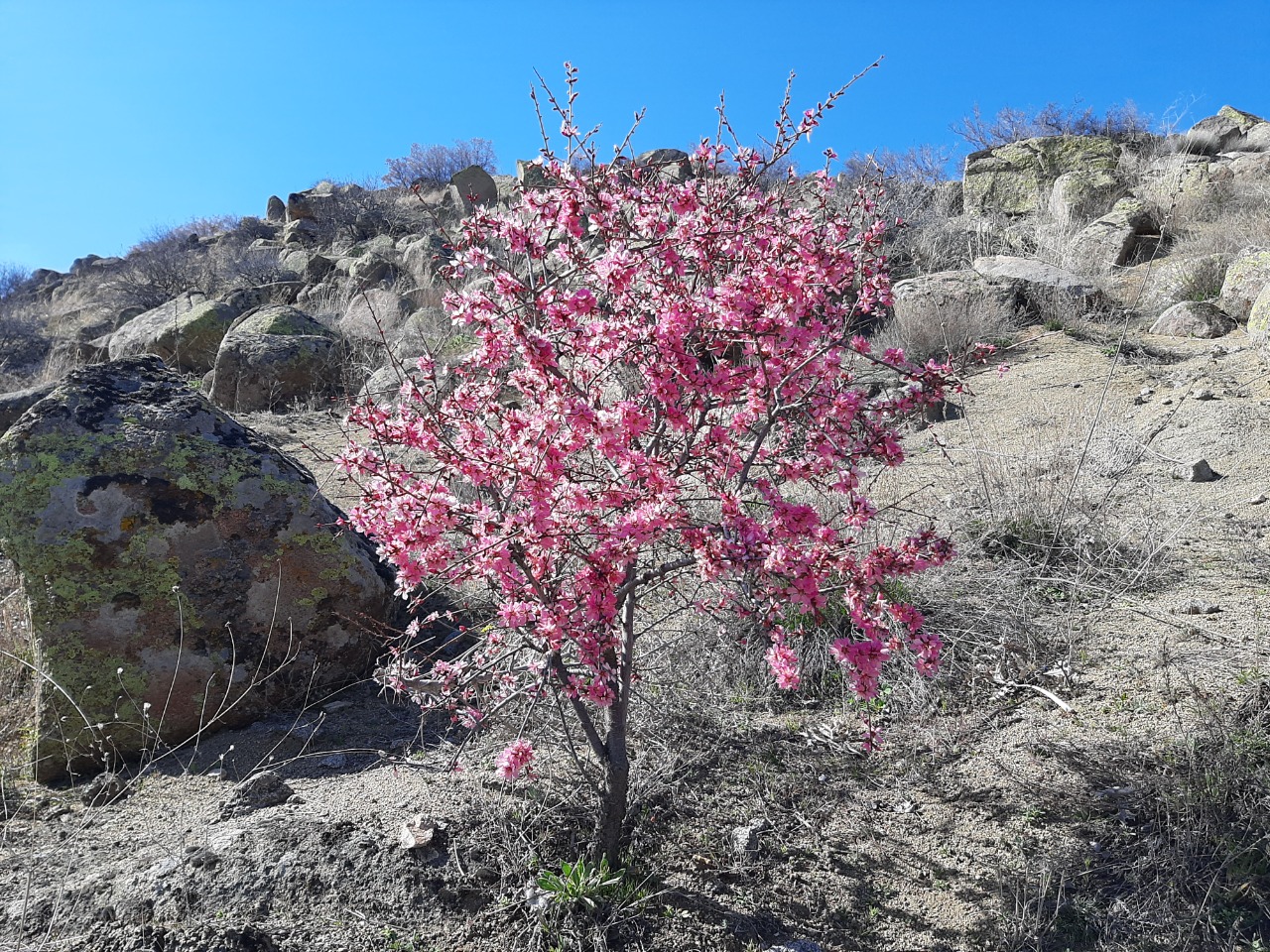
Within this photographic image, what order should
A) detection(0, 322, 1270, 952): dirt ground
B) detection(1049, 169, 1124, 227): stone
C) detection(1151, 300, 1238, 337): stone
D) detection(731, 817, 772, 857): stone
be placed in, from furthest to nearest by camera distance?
detection(1049, 169, 1124, 227): stone < detection(1151, 300, 1238, 337): stone < detection(731, 817, 772, 857): stone < detection(0, 322, 1270, 952): dirt ground

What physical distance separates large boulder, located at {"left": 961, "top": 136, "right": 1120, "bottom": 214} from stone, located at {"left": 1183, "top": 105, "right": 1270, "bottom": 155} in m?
1.88

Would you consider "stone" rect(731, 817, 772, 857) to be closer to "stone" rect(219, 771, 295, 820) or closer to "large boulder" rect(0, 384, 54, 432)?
"stone" rect(219, 771, 295, 820)

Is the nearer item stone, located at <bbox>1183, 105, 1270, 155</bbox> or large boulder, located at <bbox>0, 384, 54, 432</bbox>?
large boulder, located at <bbox>0, 384, 54, 432</bbox>

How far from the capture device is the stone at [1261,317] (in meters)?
6.83

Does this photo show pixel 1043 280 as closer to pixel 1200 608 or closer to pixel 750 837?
pixel 1200 608

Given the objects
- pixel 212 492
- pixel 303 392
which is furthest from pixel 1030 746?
pixel 303 392

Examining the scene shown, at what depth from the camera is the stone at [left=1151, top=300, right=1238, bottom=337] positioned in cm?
803

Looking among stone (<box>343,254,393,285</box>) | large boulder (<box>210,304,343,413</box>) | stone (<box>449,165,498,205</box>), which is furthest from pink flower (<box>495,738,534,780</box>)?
stone (<box>449,165,498,205</box>)

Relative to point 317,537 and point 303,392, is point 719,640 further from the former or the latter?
point 303,392

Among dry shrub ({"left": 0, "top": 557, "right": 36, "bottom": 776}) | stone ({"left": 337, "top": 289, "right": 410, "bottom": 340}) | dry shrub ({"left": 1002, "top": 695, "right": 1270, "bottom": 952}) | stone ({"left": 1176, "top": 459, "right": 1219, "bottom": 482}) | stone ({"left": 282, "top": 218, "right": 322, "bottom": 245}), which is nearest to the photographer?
dry shrub ({"left": 1002, "top": 695, "right": 1270, "bottom": 952})

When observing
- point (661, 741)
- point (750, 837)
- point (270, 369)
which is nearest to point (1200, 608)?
point (750, 837)

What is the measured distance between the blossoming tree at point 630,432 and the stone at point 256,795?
2.72 feet

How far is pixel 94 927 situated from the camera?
8.57 feet

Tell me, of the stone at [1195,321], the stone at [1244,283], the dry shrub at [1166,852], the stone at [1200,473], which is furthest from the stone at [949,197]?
the dry shrub at [1166,852]
